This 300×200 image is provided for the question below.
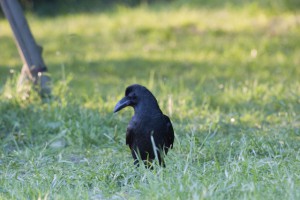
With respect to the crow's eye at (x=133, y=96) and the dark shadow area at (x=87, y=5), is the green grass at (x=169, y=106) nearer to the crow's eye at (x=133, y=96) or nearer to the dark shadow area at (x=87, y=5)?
the dark shadow area at (x=87, y=5)

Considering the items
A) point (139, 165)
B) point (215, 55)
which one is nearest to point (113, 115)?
point (139, 165)

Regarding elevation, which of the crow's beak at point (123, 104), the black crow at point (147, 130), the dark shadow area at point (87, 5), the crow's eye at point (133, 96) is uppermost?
the crow's eye at point (133, 96)

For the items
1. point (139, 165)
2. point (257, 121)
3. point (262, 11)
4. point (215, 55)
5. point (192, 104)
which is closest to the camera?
point (139, 165)

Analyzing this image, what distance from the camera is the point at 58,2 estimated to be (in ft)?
53.3

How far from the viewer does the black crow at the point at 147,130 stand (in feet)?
16.6

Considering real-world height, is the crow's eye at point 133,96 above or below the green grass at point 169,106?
above

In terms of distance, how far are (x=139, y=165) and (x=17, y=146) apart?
158 cm

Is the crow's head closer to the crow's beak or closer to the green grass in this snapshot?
the crow's beak

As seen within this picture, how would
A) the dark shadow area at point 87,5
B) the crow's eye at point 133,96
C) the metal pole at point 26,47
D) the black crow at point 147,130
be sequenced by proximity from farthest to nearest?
the dark shadow area at point 87,5 < the metal pole at point 26,47 < the crow's eye at point 133,96 < the black crow at point 147,130

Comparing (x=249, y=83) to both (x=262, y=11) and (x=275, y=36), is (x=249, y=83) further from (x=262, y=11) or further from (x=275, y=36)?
(x=262, y=11)

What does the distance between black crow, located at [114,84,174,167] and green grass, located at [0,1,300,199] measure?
0.14 metres

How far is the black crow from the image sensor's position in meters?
5.06

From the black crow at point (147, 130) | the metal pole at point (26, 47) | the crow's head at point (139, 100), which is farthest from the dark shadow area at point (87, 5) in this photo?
the black crow at point (147, 130)

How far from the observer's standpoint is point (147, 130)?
5.06 m
